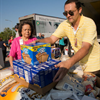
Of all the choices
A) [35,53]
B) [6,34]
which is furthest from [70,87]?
[6,34]

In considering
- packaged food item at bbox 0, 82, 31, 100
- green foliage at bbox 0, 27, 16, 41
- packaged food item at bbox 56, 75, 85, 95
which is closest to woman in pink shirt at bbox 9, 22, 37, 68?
A: packaged food item at bbox 0, 82, 31, 100

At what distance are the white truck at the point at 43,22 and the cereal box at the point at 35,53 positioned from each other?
23.6 ft

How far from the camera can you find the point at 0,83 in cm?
145

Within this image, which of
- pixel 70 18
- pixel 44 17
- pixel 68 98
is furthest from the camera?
pixel 44 17

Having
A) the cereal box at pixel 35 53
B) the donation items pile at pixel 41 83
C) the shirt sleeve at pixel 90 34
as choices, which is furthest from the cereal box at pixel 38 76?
the shirt sleeve at pixel 90 34

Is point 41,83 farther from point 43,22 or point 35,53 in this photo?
point 43,22

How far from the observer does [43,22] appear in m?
9.15

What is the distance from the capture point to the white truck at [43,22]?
332 inches

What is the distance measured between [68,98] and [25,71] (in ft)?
1.91

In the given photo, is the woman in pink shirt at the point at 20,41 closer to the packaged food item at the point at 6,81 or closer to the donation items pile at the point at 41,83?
the packaged food item at the point at 6,81

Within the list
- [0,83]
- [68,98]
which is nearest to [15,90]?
[0,83]

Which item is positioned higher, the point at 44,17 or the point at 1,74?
the point at 44,17

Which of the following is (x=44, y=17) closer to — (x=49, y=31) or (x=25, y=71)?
(x=49, y=31)

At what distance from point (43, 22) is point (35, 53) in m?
8.36
